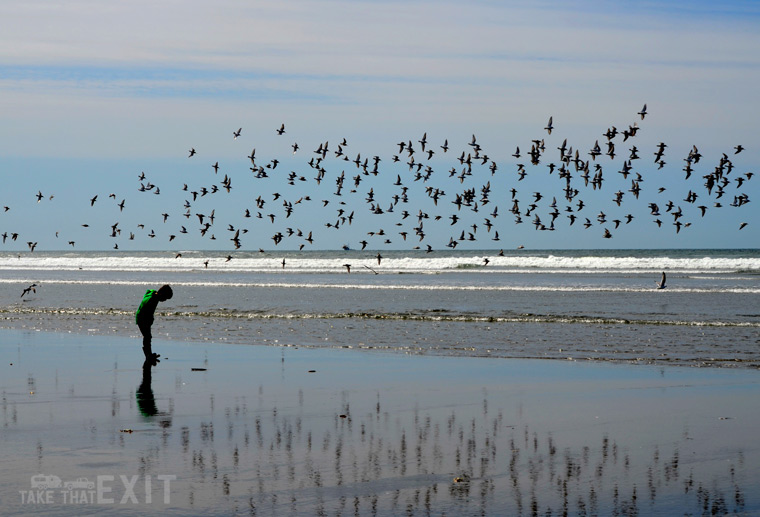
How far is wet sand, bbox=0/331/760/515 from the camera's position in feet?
28.7

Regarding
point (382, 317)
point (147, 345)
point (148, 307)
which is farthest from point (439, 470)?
point (382, 317)

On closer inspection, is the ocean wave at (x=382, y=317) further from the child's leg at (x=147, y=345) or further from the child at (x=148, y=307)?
the child's leg at (x=147, y=345)

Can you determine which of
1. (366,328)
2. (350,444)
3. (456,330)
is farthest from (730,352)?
(350,444)

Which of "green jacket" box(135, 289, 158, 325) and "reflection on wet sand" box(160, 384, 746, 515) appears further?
"green jacket" box(135, 289, 158, 325)

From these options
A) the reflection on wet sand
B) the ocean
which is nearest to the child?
the ocean

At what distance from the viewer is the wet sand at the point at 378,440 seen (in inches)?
345

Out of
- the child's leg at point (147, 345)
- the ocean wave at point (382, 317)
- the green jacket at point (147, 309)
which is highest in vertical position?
the green jacket at point (147, 309)

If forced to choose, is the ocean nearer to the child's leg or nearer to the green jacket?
the green jacket

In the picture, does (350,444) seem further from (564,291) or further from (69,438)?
(564,291)

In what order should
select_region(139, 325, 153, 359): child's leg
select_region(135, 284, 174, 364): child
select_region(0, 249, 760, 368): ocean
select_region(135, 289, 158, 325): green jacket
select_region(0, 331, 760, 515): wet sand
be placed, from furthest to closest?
1. select_region(0, 249, 760, 368): ocean
2. select_region(135, 289, 158, 325): green jacket
3. select_region(135, 284, 174, 364): child
4. select_region(139, 325, 153, 359): child's leg
5. select_region(0, 331, 760, 515): wet sand

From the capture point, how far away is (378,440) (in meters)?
11.2

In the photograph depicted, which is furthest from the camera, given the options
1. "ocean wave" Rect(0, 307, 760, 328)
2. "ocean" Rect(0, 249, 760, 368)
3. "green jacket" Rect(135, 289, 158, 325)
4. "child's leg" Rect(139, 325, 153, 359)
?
"ocean wave" Rect(0, 307, 760, 328)

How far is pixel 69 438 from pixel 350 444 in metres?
3.38

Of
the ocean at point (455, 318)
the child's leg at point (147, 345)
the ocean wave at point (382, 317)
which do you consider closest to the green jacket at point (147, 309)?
the child's leg at point (147, 345)
